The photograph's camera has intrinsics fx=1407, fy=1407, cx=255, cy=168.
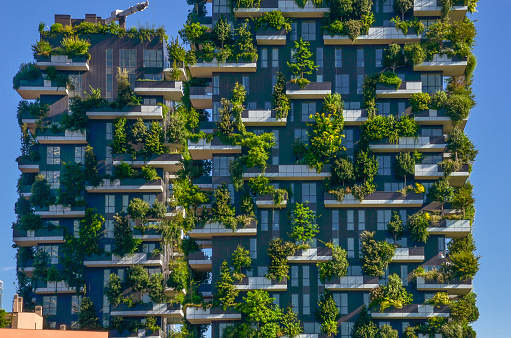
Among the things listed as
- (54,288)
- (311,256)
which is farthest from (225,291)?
(54,288)

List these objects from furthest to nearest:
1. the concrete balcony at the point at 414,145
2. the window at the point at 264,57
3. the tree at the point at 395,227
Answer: the window at the point at 264,57
the concrete balcony at the point at 414,145
the tree at the point at 395,227

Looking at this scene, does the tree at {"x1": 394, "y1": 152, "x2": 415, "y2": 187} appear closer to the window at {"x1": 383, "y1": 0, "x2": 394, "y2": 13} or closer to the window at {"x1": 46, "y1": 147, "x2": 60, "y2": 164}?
the window at {"x1": 383, "y1": 0, "x2": 394, "y2": 13}

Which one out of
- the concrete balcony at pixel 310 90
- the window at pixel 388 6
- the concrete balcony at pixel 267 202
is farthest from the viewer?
the window at pixel 388 6

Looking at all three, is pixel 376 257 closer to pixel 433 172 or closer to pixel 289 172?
pixel 433 172

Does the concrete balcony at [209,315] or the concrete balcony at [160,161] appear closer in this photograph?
the concrete balcony at [209,315]

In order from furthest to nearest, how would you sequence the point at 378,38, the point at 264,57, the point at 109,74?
the point at 109,74 < the point at 264,57 < the point at 378,38

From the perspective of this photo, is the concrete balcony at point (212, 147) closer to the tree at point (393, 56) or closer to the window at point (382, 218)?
the window at point (382, 218)

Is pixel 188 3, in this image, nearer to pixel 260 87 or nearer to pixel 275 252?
pixel 260 87

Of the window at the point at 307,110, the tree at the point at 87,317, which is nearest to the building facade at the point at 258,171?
the window at the point at 307,110
